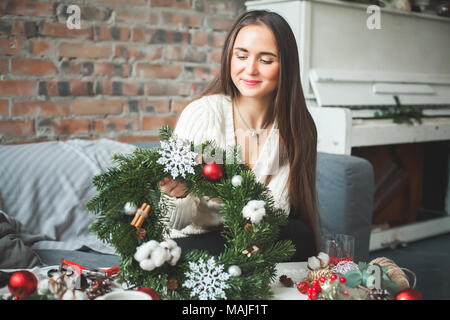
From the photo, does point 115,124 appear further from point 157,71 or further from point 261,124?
point 261,124

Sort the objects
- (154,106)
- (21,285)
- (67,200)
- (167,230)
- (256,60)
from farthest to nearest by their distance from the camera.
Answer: (154,106), (67,200), (256,60), (167,230), (21,285)

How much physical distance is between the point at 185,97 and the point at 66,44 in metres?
0.68

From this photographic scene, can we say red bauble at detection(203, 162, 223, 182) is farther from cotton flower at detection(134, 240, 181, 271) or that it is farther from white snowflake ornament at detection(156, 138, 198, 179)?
cotton flower at detection(134, 240, 181, 271)

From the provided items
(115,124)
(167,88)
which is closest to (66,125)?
(115,124)

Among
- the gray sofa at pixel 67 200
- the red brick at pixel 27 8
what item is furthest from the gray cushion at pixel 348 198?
the red brick at pixel 27 8

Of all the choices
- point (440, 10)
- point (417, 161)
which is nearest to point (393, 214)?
point (417, 161)

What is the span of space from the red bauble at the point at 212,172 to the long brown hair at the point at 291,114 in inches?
15.7

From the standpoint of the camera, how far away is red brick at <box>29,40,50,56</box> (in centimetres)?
199

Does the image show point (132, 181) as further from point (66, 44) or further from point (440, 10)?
point (440, 10)

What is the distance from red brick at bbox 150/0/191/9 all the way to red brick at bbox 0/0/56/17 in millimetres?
513

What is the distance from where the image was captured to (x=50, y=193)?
160cm

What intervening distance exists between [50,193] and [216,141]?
74 cm

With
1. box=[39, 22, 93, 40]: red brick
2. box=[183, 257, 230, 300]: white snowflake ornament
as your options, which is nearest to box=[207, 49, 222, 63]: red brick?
box=[39, 22, 93, 40]: red brick

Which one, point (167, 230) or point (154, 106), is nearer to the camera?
point (167, 230)
